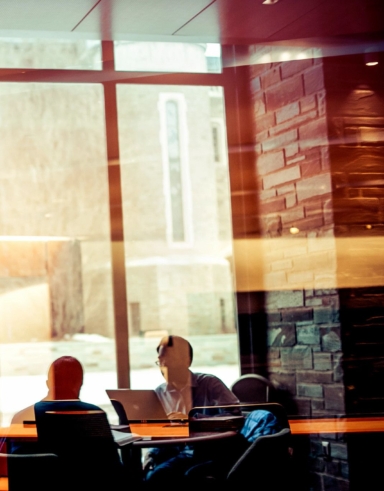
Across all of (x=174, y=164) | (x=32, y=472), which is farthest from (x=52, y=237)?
(x=32, y=472)

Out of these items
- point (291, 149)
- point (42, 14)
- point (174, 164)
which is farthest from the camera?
point (174, 164)

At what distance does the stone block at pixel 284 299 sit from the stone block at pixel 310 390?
433mm

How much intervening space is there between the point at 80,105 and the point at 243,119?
100 cm

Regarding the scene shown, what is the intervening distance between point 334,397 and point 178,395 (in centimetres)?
81

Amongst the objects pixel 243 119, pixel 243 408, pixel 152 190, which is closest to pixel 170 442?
pixel 243 408

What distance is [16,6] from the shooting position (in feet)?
10.4

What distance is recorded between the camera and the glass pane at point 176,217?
4.15 m

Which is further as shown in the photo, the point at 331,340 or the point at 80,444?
the point at 331,340

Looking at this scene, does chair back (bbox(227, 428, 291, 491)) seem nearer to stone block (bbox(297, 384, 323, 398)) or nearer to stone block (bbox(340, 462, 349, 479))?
stone block (bbox(340, 462, 349, 479))

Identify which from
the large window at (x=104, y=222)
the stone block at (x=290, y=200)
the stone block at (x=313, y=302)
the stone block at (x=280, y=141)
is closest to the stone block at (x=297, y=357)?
the stone block at (x=313, y=302)

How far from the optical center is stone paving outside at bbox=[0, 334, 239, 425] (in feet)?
12.8

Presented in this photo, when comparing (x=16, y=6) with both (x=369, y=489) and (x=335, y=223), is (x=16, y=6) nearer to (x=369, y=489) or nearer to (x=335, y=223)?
(x=335, y=223)

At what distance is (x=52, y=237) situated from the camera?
159 inches

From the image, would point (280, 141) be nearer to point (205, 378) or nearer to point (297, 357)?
point (297, 357)
